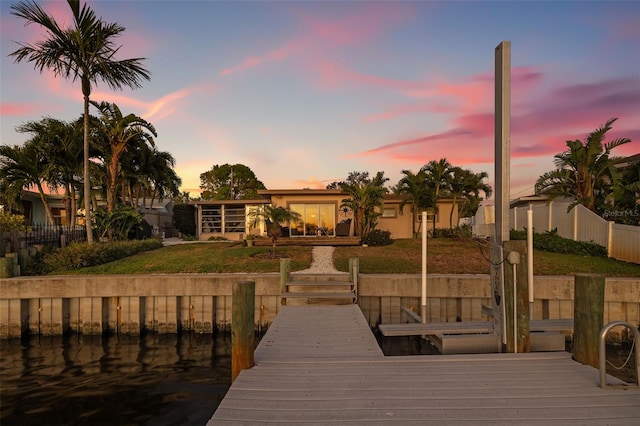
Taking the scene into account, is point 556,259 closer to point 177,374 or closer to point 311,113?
point 311,113

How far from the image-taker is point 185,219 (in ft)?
113

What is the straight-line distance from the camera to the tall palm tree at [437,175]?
24484mm

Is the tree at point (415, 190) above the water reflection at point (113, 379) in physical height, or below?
above

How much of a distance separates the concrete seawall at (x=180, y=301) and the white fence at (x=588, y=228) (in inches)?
102

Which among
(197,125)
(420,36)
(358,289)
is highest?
(420,36)

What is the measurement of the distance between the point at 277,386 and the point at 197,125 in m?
18.5

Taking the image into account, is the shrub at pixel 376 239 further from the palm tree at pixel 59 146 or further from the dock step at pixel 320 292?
the palm tree at pixel 59 146

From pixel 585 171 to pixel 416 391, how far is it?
16.9 meters

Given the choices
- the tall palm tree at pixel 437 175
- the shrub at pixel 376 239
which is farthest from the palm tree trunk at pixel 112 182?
the tall palm tree at pixel 437 175

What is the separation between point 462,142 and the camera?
1864 centimetres

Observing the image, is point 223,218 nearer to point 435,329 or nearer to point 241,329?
point 435,329

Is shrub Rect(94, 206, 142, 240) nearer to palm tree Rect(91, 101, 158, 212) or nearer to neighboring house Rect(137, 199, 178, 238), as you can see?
palm tree Rect(91, 101, 158, 212)

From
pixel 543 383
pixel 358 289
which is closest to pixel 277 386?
pixel 543 383

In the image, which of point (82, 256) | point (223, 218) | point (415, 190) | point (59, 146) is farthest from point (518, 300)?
point (223, 218)
